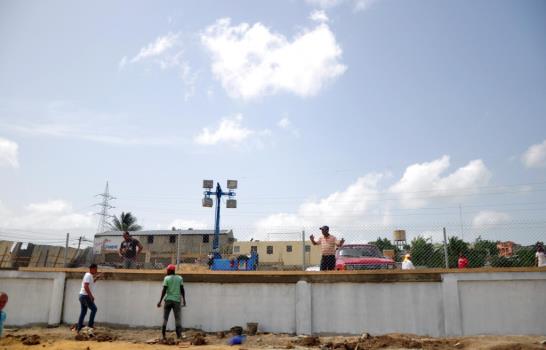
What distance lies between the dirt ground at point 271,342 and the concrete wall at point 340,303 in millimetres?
282

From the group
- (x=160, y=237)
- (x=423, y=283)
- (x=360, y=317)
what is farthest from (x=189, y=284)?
(x=160, y=237)

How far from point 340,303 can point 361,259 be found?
274 cm

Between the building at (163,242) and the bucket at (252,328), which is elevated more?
the building at (163,242)

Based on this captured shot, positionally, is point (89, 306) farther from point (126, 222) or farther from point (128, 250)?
point (126, 222)

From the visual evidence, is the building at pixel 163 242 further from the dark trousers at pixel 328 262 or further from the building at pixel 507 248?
the dark trousers at pixel 328 262

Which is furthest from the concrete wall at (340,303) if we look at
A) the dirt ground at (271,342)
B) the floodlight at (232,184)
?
the floodlight at (232,184)

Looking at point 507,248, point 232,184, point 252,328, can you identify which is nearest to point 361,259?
point 252,328

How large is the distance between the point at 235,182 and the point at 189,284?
21149mm

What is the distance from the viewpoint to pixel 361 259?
11172mm

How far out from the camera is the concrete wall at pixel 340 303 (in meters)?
8.05

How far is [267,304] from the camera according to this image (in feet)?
29.6

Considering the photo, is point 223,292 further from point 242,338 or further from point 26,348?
point 26,348

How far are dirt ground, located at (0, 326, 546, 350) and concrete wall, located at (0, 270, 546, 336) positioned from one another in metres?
0.28

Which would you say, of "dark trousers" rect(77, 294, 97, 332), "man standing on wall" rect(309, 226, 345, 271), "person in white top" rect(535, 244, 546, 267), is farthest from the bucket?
"person in white top" rect(535, 244, 546, 267)
